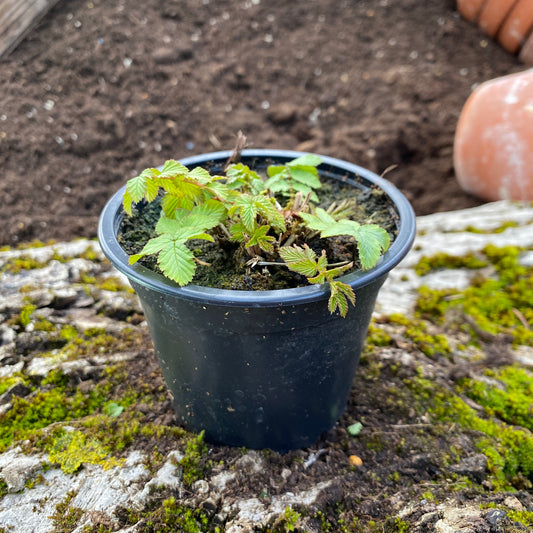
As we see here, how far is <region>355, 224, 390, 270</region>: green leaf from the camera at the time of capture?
129 centimetres

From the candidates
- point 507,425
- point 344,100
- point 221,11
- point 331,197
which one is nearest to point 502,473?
point 507,425

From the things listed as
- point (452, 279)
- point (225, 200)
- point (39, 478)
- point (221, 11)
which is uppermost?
point (225, 200)

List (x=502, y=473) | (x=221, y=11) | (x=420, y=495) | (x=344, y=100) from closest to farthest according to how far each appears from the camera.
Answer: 1. (x=420, y=495)
2. (x=502, y=473)
3. (x=344, y=100)
4. (x=221, y=11)

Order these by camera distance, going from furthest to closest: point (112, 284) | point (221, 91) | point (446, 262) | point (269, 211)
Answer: point (221, 91) < point (446, 262) < point (112, 284) < point (269, 211)

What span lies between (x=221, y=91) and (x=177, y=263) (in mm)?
3407

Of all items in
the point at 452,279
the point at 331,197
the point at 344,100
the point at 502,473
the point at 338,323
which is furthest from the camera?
the point at 344,100

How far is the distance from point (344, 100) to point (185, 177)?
11.5 feet

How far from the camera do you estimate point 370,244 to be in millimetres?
1300

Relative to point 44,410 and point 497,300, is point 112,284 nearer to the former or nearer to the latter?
point 44,410

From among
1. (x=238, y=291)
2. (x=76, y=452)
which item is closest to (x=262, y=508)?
(x=76, y=452)

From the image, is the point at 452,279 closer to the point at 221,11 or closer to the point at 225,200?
the point at 225,200

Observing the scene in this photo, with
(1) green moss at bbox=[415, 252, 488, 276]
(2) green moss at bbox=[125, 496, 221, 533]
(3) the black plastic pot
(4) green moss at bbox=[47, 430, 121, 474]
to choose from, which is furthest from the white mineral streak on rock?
(1) green moss at bbox=[415, 252, 488, 276]

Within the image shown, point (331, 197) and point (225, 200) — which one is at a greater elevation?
point (225, 200)

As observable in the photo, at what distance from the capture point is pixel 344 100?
4406 millimetres
